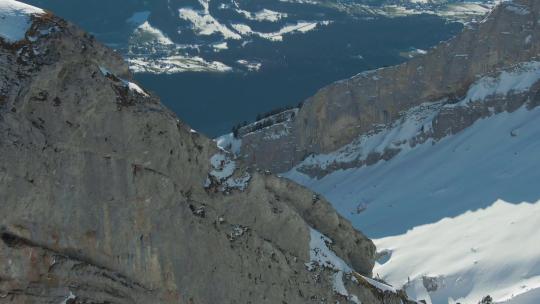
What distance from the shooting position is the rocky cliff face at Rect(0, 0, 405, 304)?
21531 millimetres

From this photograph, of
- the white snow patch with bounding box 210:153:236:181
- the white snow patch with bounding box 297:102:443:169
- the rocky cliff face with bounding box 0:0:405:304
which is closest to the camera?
the rocky cliff face with bounding box 0:0:405:304

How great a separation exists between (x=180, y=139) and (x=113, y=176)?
14.3ft

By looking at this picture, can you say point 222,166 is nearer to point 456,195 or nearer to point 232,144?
point 456,195

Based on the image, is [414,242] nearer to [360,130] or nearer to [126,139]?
[360,130]

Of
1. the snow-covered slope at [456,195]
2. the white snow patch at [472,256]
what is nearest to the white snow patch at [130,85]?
the snow-covered slope at [456,195]

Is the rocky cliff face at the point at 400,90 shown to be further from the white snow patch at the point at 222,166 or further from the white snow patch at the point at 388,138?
the white snow patch at the point at 222,166

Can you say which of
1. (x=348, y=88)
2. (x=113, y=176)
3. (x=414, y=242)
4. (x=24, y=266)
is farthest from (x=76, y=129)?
(x=348, y=88)

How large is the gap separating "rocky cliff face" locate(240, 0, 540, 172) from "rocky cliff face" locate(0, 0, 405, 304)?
10620cm

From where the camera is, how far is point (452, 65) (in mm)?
140250

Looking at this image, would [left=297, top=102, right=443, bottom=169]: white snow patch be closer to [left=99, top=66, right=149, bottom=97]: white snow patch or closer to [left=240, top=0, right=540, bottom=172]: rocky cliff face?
[left=240, top=0, right=540, bottom=172]: rocky cliff face

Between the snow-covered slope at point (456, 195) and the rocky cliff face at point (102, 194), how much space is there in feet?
147

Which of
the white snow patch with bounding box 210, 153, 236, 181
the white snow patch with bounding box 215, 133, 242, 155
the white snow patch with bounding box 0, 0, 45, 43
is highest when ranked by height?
the white snow patch with bounding box 0, 0, 45, 43

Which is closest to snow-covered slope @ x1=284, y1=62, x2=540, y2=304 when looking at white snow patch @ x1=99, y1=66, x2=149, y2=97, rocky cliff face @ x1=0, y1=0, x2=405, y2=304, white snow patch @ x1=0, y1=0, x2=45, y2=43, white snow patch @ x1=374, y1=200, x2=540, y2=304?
white snow patch @ x1=374, y1=200, x2=540, y2=304

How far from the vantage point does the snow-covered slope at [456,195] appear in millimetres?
79019
